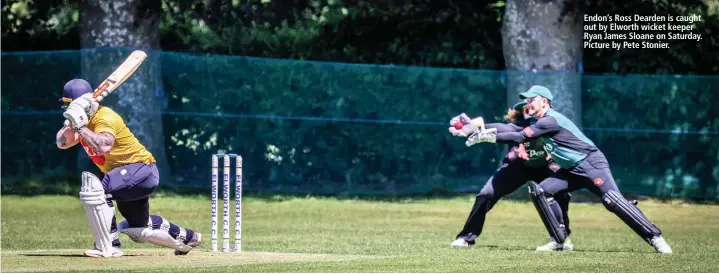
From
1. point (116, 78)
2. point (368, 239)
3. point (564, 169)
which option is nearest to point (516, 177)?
point (564, 169)

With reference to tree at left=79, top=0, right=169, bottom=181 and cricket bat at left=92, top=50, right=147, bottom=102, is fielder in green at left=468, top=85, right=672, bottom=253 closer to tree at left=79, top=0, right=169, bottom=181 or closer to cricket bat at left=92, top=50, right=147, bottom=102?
cricket bat at left=92, top=50, right=147, bottom=102

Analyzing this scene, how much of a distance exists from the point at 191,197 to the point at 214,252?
26.2ft

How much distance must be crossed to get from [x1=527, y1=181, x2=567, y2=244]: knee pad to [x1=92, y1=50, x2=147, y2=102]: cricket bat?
4.04 metres

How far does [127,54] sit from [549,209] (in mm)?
8502

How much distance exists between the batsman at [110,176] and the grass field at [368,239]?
0.23 meters

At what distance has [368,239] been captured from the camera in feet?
51.7

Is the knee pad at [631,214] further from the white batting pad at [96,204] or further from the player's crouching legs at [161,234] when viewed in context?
the white batting pad at [96,204]

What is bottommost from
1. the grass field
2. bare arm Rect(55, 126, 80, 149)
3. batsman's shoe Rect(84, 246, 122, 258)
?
the grass field

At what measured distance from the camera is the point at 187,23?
22.2m

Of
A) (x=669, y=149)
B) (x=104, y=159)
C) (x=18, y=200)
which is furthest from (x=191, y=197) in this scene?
(x=104, y=159)

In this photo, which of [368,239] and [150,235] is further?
[368,239]

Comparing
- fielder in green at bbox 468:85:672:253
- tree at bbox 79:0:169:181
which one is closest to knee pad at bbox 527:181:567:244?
fielder in green at bbox 468:85:672:253

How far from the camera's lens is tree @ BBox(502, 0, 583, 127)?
2025 cm

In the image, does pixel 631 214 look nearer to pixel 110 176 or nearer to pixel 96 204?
pixel 110 176
